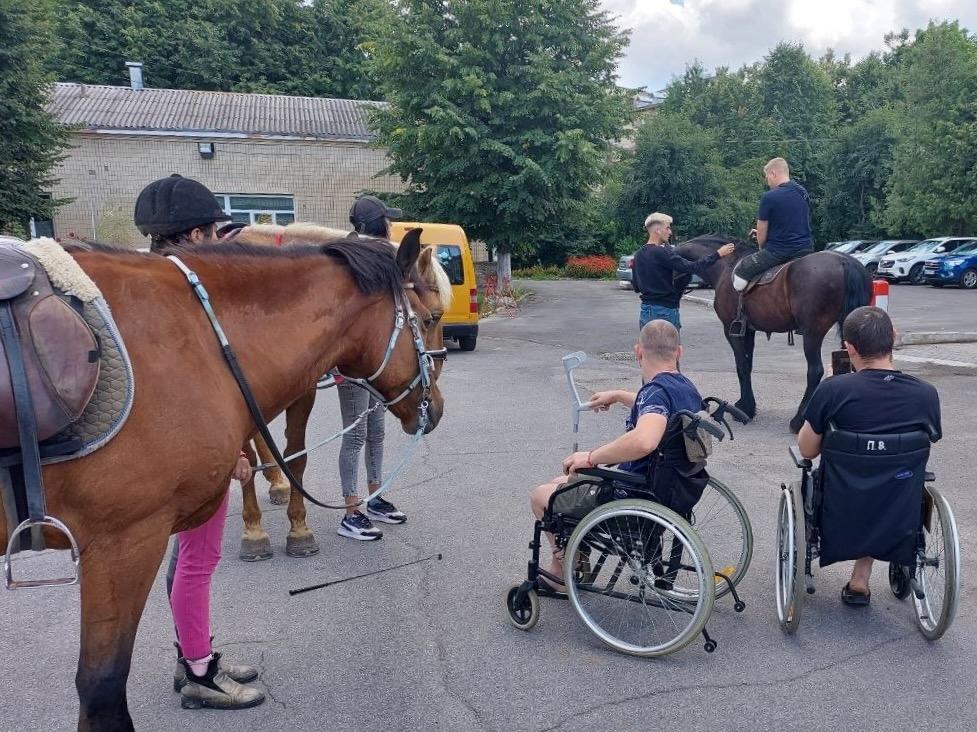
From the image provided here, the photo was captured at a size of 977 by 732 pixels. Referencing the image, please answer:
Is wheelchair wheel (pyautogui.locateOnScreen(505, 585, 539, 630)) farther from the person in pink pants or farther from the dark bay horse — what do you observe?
the dark bay horse

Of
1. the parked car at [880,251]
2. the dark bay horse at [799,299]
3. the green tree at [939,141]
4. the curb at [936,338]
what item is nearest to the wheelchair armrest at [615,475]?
the dark bay horse at [799,299]

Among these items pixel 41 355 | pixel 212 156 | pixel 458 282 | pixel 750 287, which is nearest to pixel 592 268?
pixel 212 156

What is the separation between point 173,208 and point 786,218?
5840mm

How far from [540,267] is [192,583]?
104ft

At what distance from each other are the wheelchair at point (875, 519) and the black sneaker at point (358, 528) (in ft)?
7.64

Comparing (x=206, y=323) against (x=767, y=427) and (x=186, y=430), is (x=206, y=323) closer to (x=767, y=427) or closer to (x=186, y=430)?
(x=186, y=430)

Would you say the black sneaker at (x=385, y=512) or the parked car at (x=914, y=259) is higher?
the parked car at (x=914, y=259)

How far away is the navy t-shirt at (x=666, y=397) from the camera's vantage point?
126 inches

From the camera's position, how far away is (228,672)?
118 inches

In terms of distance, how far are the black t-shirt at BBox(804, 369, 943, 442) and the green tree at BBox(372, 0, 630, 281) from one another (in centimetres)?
1638

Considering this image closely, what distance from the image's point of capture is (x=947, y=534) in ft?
10.5

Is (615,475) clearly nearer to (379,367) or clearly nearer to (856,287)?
(379,367)

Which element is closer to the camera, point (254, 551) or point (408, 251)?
point (408, 251)

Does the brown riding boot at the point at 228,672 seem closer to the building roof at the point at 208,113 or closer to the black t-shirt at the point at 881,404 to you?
the black t-shirt at the point at 881,404
